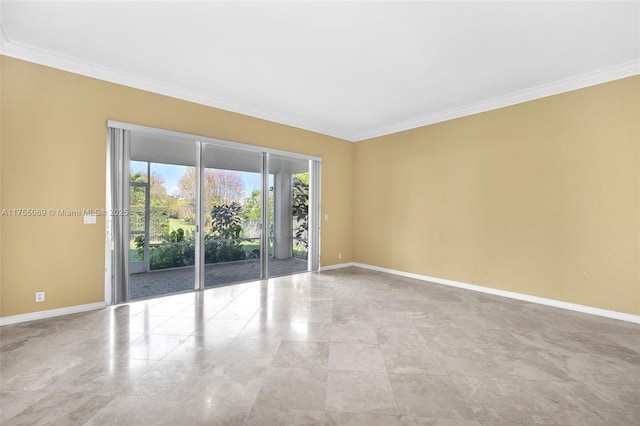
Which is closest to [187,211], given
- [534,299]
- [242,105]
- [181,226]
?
[181,226]

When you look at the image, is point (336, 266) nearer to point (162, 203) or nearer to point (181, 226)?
point (181, 226)

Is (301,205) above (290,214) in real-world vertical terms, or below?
above

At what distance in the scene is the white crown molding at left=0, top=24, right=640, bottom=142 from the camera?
327 cm

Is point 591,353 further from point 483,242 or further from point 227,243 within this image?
point 227,243

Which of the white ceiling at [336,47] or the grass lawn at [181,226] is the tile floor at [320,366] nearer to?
the grass lawn at [181,226]

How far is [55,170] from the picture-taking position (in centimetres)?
344

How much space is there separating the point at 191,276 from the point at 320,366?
4.05 meters

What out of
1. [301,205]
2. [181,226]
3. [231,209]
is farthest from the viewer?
[301,205]

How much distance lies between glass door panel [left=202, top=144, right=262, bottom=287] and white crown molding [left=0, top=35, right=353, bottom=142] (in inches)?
28.2

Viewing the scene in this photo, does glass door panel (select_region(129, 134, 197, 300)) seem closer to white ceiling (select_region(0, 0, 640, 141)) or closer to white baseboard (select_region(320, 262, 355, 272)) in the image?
white ceiling (select_region(0, 0, 640, 141))

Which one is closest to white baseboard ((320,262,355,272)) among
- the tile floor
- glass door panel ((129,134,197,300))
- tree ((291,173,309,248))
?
tree ((291,173,309,248))

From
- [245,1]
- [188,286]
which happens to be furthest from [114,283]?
[245,1]

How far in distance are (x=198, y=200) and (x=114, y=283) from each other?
160 cm

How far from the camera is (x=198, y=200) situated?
4609mm
